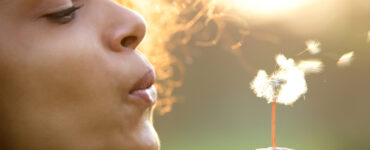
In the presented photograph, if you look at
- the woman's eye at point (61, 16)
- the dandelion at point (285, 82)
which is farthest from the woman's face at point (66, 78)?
the dandelion at point (285, 82)

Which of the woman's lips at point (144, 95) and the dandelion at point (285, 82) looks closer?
the woman's lips at point (144, 95)

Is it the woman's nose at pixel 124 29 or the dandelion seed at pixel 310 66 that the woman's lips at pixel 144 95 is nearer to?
the woman's nose at pixel 124 29

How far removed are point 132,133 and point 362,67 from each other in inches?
35.4

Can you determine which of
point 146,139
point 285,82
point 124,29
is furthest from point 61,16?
point 285,82

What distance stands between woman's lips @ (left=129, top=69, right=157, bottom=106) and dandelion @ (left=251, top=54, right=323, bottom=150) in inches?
8.6

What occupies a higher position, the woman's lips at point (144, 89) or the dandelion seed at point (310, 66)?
the dandelion seed at point (310, 66)

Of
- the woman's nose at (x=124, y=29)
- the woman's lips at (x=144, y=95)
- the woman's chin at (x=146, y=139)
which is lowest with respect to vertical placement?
the woman's chin at (x=146, y=139)

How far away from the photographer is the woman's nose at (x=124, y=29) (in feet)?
1.89

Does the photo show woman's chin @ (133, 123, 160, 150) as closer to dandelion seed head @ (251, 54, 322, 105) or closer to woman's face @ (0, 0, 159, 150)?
woman's face @ (0, 0, 159, 150)

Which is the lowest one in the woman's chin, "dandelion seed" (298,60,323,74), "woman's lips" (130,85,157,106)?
the woman's chin

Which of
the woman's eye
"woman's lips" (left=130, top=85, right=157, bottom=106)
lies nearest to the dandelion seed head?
"woman's lips" (left=130, top=85, right=157, bottom=106)

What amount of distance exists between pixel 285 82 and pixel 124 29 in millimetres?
307

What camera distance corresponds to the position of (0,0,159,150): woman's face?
54cm

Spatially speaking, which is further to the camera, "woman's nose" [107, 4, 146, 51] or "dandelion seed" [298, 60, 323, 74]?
"dandelion seed" [298, 60, 323, 74]
